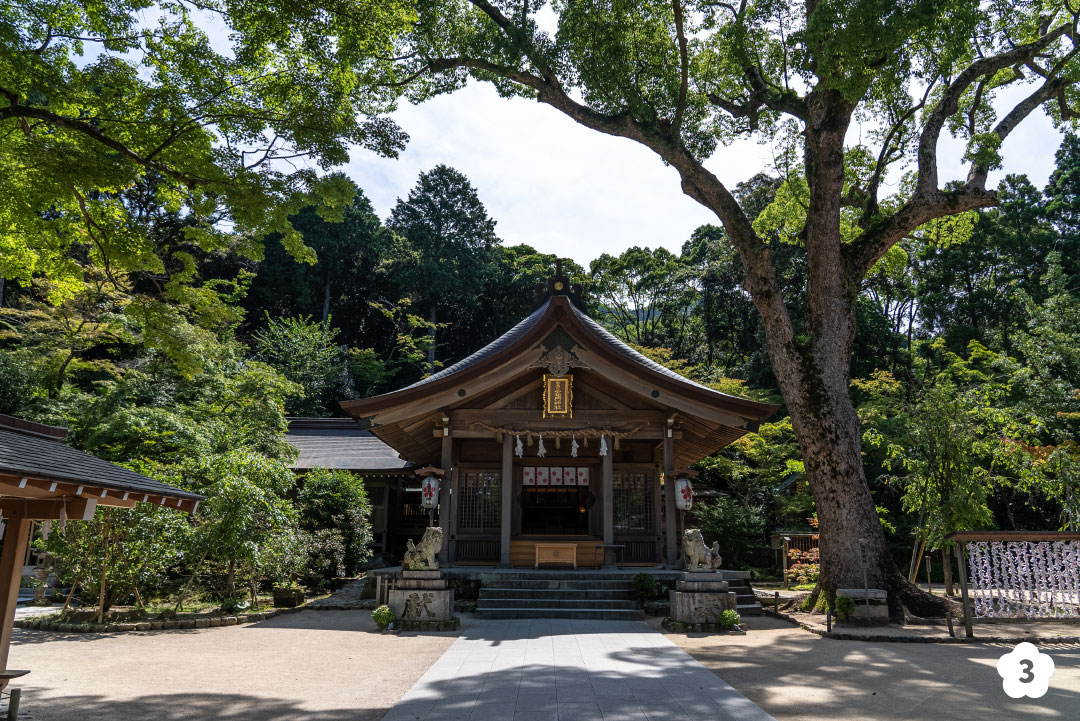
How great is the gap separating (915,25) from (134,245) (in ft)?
36.3

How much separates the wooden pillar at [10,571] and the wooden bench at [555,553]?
888cm

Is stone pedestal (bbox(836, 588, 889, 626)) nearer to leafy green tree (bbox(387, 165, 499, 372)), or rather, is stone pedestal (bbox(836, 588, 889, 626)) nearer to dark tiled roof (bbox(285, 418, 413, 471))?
dark tiled roof (bbox(285, 418, 413, 471))

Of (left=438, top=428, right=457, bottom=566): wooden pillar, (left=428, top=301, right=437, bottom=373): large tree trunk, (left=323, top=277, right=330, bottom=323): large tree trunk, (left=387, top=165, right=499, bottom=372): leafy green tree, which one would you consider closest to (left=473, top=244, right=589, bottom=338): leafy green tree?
(left=387, top=165, right=499, bottom=372): leafy green tree

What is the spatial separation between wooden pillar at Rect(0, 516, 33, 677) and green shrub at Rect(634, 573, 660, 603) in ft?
29.0

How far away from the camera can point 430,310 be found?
35.2 m

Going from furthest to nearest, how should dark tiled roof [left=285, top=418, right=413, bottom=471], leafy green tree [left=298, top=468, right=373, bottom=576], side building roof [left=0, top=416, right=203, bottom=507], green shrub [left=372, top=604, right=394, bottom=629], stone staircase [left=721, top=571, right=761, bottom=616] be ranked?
dark tiled roof [left=285, top=418, right=413, bottom=471]
leafy green tree [left=298, top=468, right=373, bottom=576]
stone staircase [left=721, top=571, right=761, bottom=616]
green shrub [left=372, top=604, right=394, bottom=629]
side building roof [left=0, top=416, right=203, bottom=507]

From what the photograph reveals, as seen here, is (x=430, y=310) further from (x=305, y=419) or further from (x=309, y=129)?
(x=309, y=129)

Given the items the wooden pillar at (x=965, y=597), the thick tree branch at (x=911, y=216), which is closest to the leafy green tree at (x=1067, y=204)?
the thick tree branch at (x=911, y=216)

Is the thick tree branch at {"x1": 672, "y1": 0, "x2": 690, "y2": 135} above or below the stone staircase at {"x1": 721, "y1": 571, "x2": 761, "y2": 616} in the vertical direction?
above

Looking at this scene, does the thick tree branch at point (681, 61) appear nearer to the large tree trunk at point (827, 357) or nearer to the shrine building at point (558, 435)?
the large tree trunk at point (827, 357)

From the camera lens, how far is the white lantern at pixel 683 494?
1198 centimetres

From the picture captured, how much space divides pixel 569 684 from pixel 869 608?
6150 mm

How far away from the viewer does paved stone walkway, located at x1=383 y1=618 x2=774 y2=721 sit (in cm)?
500

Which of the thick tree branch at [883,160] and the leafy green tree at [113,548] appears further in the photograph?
the thick tree branch at [883,160]
